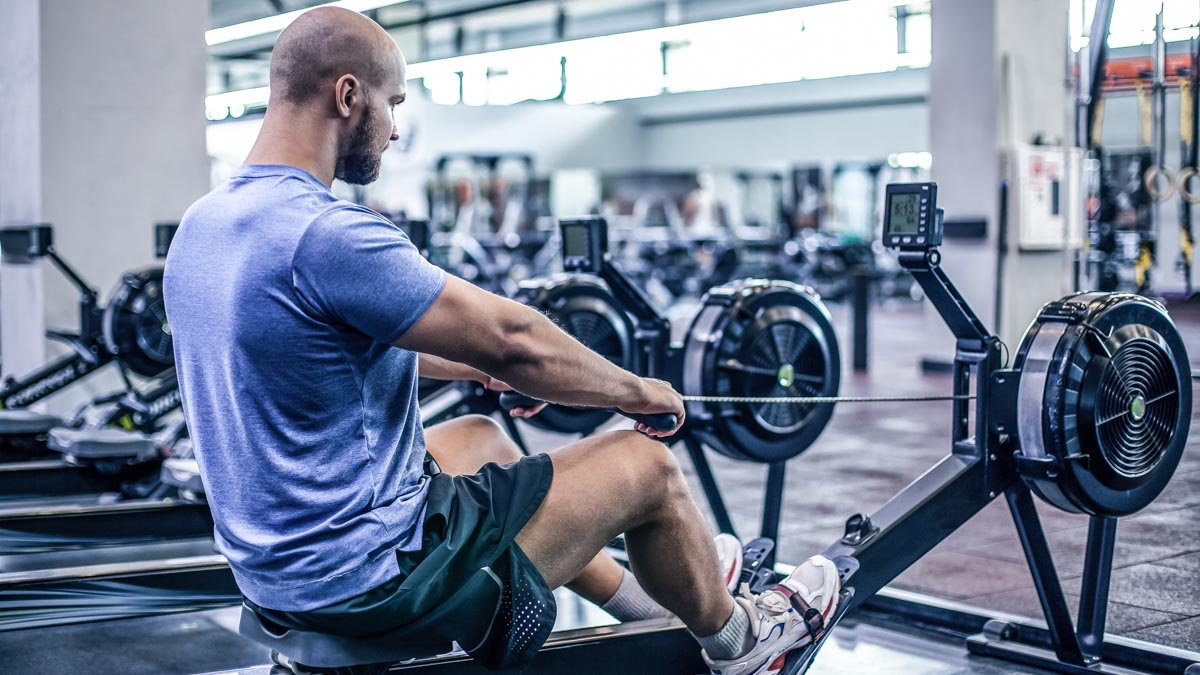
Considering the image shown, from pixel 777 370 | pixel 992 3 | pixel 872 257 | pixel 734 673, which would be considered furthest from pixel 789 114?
pixel 734 673

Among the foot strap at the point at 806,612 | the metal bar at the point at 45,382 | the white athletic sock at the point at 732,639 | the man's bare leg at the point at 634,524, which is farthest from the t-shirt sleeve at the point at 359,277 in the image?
the metal bar at the point at 45,382

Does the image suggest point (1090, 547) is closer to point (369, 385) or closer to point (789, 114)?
point (369, 385)

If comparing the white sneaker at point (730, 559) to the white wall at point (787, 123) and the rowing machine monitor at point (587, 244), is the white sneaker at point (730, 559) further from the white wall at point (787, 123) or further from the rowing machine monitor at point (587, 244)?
the white wall at point (787, 123)

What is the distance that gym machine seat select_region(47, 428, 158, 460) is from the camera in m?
4.43

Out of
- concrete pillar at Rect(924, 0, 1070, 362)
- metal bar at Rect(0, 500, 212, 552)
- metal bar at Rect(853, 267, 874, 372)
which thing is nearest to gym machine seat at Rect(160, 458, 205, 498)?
metal bar at Rect(0, 500, 212, 552)

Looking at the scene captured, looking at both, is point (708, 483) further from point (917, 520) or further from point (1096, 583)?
point (1096, 583)

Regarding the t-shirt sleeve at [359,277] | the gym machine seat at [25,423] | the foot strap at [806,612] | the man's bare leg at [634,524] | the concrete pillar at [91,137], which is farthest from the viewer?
the concrete pillar at [91,137]

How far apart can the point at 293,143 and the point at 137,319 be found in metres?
3.80

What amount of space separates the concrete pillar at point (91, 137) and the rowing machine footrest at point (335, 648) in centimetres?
482

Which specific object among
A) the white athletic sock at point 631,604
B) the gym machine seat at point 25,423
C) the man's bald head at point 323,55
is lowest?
the white athletic sock at point 631,604

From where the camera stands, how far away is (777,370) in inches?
142

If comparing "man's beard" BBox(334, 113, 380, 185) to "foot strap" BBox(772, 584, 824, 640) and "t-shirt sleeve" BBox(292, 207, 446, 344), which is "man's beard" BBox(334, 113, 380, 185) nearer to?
"t-shirt sleeve" BBox(292, 207, 446, 344)

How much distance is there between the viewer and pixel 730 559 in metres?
2.70

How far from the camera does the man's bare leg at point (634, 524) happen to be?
2.06 metres
